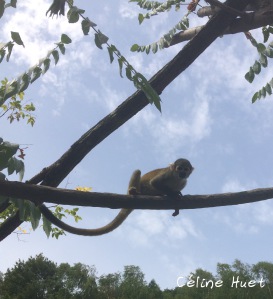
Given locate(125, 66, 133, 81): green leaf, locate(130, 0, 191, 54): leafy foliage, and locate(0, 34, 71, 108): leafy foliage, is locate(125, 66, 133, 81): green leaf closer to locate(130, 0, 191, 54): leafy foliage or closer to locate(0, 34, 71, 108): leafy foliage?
locate(0, 34, 71, 108): leafy foliage

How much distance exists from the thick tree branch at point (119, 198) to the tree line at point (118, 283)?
13074mm

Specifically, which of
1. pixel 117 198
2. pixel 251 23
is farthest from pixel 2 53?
pixel 251 23

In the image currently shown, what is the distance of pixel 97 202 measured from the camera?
4.02 m

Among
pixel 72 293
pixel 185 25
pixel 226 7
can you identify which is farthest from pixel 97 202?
pixel 72 293

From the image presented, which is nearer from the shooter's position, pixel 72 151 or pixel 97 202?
pixel 97 202

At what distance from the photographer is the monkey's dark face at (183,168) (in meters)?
8.53

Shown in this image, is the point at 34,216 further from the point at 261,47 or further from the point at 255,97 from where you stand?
the point at 255,97

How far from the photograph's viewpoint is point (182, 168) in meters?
8.63

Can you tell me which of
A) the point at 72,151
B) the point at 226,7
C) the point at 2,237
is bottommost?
the point at 2,237

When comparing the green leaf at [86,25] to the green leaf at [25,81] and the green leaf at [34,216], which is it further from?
the green leaf at [34,216]

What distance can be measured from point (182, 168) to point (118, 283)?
23110mm

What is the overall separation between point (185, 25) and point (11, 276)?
112 feet

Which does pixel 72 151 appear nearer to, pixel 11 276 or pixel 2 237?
pixel 2 237

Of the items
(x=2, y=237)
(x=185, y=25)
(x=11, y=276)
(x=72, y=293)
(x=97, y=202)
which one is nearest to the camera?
(x=97, y=202)
